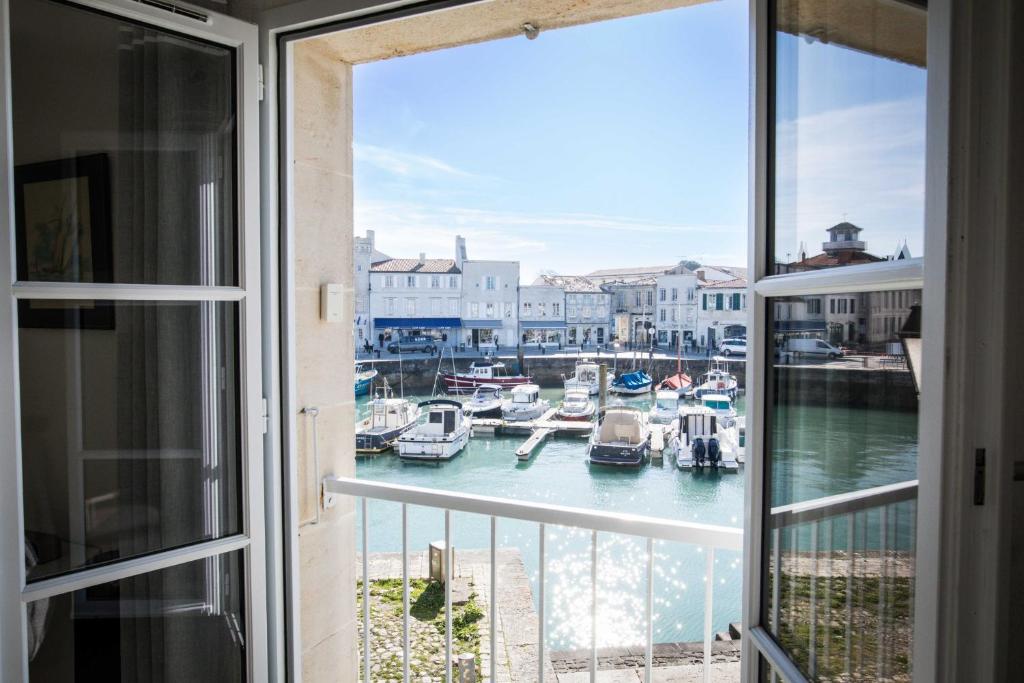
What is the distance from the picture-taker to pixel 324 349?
194cm

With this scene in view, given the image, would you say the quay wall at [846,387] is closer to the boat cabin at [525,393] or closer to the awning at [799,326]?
the awning at [799,326]

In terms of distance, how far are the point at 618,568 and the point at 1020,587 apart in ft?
17.0

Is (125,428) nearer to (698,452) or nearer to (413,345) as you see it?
(413,345)

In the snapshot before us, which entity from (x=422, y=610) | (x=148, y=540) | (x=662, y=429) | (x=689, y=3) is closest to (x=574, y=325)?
(x=662, y=429)

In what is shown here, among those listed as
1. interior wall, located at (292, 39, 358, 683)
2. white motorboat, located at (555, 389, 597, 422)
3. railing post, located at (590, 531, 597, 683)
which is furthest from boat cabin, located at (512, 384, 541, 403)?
railing post, located at (590, 531, 597, 683)

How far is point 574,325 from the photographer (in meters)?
5.22

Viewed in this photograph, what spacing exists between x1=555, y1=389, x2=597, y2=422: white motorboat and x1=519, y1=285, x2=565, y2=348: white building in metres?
0.46

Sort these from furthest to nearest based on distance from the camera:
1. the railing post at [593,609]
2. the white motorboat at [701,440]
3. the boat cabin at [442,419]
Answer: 1. the boat cabin at [442,419]
2. the white motorboat at [701,440]
3. the railing post at [593,609]

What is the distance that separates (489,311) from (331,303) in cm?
336

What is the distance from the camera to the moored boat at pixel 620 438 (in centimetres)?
478

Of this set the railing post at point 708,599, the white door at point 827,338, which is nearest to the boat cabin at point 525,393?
the railing post at point 708,599

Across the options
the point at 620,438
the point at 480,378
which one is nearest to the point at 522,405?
the point at 480,378

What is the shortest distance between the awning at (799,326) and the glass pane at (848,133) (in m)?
0.09

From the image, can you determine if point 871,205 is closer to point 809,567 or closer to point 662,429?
point 809,567
